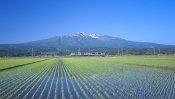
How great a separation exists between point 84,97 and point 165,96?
2.70 metres

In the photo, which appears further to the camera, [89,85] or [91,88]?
[89,85]

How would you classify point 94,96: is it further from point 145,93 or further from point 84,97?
point 145,93

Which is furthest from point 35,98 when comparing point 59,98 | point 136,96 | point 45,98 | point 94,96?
point 136,96

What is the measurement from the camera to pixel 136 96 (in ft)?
25.3

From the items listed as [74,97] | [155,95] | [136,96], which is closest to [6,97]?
[74,97]

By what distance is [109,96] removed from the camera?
307 inches

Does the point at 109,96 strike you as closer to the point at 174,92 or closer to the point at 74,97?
the point at 74,97

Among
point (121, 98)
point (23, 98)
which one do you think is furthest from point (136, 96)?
point (23, 98)

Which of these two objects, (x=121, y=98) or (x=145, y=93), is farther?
(x=145, y=93)

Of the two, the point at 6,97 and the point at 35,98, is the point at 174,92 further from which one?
the point at 6,97

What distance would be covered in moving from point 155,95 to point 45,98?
147 inches

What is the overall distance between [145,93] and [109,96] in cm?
143

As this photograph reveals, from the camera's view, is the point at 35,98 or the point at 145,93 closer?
the point at 35,98

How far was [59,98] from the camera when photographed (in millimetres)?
7676
